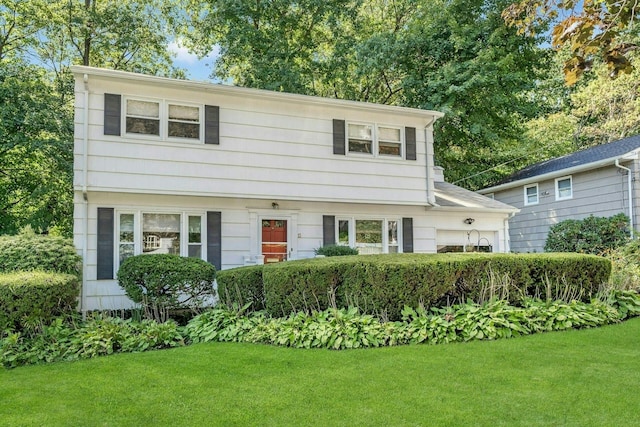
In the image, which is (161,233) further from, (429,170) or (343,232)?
(429,170)

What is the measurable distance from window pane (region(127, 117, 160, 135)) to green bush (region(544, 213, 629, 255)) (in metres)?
11.5

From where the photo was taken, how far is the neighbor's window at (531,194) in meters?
15.8

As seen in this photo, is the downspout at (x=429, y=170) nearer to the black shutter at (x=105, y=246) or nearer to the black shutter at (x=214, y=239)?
the black shutter at (x=214, y=239)

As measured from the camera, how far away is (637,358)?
16.6 ft

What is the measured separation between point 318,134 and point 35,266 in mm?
6389

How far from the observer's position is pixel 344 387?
4.30 metres

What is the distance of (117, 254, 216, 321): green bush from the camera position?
7.87 meters

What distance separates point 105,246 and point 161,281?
1870 millimetres

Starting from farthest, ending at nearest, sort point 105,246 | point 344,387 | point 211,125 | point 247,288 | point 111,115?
point 211,125, point 111,115, point 105,246, point 247,288, point 344,387

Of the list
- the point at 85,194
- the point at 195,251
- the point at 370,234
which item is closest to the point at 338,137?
the point at 370,234

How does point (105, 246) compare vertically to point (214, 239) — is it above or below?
below

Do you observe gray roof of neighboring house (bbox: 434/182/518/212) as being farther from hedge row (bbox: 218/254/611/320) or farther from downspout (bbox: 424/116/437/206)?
hedge row (bbox: 218/254/611/320)

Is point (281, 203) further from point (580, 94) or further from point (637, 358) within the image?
point (580, 94)

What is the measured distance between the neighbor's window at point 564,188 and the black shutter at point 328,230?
28.0 feet
